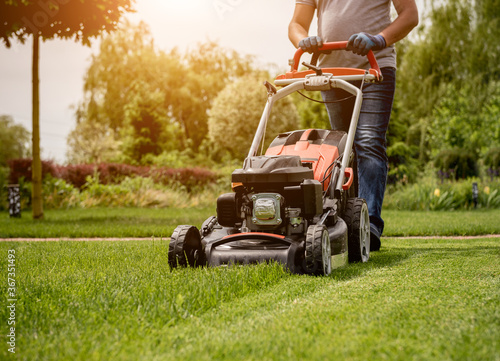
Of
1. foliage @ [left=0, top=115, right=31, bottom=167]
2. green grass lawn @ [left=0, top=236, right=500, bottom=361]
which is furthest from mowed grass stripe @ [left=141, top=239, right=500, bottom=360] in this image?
foliage @ [left=0, top=115, right=31, bottom=167]

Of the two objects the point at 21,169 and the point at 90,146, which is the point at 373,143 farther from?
the point at 90,146

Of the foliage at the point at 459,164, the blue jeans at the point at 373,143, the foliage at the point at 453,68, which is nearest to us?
the blue jeans at the point at 373,143

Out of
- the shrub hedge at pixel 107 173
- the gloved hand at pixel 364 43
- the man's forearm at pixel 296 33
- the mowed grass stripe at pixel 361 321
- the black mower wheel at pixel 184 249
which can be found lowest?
the mowed grass stripe at pixel 361 321

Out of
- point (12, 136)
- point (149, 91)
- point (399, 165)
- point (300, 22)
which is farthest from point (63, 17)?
point (12, 136)

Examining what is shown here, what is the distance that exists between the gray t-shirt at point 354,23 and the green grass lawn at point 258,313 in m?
1.82

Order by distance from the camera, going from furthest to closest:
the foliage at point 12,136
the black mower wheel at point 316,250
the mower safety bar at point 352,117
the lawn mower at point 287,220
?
the foliage at point 12,136, the mower safety bar at point 352,117, the lawn mower at point 287,220, the black mower wheel at point 316,250

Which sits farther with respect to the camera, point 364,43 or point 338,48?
point 338,48

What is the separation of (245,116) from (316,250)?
19.6 metres

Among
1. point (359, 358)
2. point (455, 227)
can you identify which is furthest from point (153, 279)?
point (455, 227)

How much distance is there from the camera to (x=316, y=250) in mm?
3230

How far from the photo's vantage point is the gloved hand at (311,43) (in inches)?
168

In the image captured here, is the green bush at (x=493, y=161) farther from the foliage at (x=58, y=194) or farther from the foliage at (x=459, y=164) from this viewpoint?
the foliage at (x=58, y=194)

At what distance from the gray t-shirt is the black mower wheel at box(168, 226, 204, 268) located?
81.8 inches

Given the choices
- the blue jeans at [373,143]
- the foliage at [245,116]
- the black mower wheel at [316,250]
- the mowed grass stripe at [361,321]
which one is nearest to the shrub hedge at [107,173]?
the foliage at [245,116]
